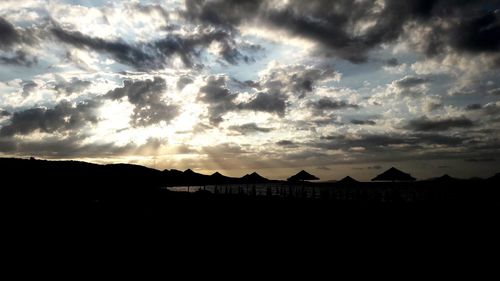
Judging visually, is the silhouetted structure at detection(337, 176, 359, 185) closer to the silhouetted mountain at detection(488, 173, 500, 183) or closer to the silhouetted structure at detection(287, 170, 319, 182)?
the silhouetted structure at detection(287, 170, 319, 182)

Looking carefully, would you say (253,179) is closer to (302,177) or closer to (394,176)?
(302,177)

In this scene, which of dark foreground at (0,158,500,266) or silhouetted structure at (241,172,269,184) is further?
silhouetted structure at (241,172,269,184)

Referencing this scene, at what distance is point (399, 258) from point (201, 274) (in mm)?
5866

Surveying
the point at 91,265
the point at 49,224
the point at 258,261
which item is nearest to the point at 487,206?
the point at 258,261

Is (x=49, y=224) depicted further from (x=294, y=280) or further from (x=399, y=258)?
(x=399, y=258)

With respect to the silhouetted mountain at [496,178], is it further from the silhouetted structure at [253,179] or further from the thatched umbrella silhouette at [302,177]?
the silhouetted structure at [253,179]

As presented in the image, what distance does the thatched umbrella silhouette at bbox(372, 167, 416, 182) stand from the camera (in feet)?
89.5

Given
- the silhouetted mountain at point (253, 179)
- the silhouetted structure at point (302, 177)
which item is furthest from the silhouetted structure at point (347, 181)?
the silhouetted mountain at point (253, 179)

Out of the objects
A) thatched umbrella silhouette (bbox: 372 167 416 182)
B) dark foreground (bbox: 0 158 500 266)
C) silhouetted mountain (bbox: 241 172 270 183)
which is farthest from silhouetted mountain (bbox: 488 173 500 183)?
silhouetted mountain (bbox: 241 172 270 183)

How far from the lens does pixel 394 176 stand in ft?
90.1

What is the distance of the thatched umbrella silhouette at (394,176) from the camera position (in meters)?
27.3

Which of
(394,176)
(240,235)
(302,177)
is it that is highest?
(302,177)

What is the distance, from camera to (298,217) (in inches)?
755

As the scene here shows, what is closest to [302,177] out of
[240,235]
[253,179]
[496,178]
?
[253,179]
